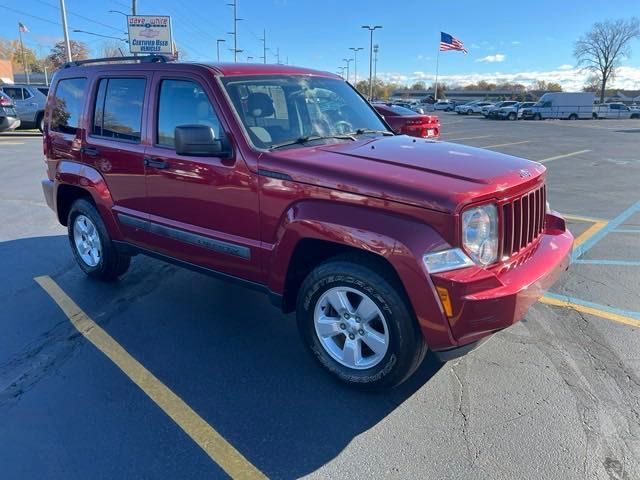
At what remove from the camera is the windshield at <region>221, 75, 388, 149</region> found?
3492 millimetres

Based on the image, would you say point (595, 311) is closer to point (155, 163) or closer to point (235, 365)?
point (235, 365)

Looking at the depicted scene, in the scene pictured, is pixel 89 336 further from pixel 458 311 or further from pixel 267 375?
pixel 458 311

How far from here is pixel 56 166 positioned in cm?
499

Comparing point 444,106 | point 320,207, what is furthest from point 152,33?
point 320,207

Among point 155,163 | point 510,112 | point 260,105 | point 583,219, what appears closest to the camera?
point 260,105

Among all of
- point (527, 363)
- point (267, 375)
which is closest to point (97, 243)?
point (267, 375)

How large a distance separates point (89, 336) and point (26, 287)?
1437mm

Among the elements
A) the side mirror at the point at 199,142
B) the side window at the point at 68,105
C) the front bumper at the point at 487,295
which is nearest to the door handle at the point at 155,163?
the side mirror at the point at 199,142

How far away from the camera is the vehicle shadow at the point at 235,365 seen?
8.96 ft

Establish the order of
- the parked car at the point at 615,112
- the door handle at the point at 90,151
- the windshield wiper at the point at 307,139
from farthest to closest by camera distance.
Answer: the parked car at the point at 615,112
the door handle at the point at 90,151
the windshield wiper at the point at 307,139

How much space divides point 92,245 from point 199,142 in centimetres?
234

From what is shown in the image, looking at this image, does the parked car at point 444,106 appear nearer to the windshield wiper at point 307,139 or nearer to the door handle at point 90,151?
the door handle at point 90,151

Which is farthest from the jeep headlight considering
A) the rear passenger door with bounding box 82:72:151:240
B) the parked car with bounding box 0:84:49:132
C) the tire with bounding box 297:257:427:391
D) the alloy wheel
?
the parked car with bounding box 0:84:49:132

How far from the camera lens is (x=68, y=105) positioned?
4855 mm
